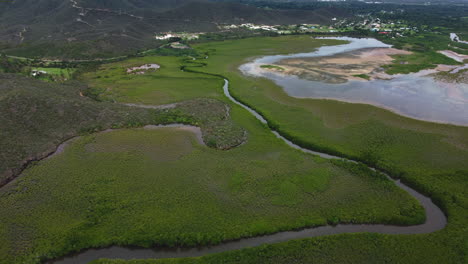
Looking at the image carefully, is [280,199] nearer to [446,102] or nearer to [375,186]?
[375,186]

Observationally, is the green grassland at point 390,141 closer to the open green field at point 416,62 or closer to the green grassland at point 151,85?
the green grassland at point 151,85

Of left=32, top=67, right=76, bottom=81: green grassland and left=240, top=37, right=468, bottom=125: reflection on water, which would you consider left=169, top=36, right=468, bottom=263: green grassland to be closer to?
left=240, top=37, right=468, bottom=125: reflection on water

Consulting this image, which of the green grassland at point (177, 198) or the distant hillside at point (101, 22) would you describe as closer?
the green grassland at point (177, 198)

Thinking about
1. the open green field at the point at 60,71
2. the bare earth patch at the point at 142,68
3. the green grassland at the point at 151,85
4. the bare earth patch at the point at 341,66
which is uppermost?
the bare earth patch at the point at 341,66

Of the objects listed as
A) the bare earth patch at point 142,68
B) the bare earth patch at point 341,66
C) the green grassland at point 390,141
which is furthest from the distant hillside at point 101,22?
the green grassland at point 390,141

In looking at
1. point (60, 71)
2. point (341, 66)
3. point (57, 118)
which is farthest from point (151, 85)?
point (341, 66)

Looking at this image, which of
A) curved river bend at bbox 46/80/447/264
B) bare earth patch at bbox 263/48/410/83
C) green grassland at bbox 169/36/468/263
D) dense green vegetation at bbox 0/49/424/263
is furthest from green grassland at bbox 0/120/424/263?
bare earth patch at bbox 263/48/410/83

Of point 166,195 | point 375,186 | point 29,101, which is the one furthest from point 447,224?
point 29,101
